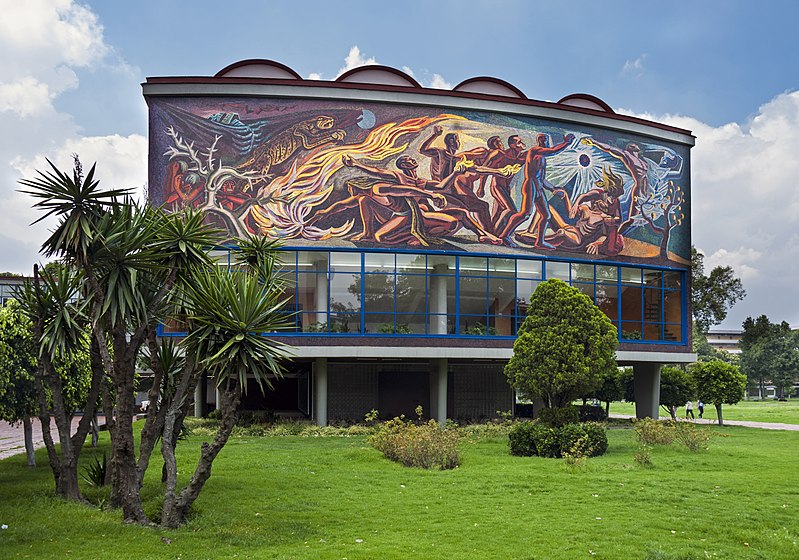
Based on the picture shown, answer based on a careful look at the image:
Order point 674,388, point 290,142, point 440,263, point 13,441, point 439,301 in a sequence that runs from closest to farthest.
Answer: point 13,441, point 290,142, point 440,263, point 439,301, point 674,388

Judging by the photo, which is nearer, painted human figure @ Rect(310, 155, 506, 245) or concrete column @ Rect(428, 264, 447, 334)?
painted human figure @ Rect(310, 155, 506, 245)

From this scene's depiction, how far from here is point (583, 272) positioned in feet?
124

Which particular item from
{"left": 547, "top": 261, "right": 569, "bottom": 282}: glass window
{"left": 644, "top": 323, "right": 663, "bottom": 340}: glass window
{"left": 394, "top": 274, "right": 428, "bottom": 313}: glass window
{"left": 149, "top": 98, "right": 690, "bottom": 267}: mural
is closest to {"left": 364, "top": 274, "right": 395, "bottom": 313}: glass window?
{"left": 394, "top": 274, "right": 428, "bottom": 313}: glass window

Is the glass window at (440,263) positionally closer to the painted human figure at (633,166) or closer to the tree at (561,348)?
the painted human figure at (633,166)

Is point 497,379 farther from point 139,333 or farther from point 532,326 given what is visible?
point 139,333

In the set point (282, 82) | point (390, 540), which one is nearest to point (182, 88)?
point (282, 82)

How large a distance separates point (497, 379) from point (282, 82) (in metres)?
19.6

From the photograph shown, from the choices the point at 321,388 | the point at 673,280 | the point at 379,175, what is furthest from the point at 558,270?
the point at 321,388

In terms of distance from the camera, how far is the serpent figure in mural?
113 ft

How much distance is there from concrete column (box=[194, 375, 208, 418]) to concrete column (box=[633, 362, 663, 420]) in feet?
77.7

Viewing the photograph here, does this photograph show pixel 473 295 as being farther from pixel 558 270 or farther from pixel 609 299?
pixel 609 299

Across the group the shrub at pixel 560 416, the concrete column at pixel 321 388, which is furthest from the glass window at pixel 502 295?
the shrub at pixel 560 416

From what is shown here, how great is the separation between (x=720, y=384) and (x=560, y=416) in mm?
20034

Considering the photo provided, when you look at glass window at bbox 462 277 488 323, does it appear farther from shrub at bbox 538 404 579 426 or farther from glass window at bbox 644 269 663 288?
shrub at bbox 538 404 579 426
